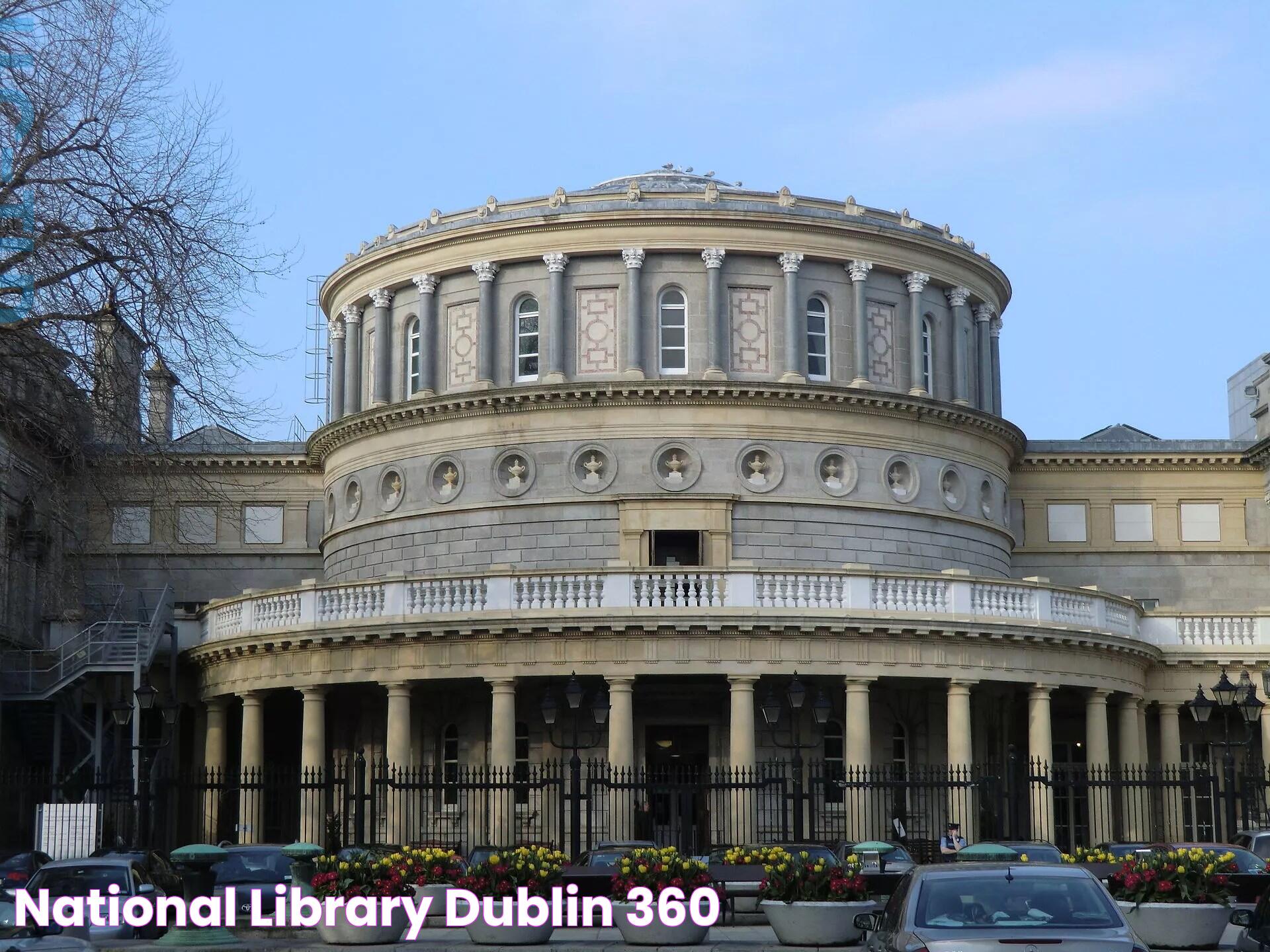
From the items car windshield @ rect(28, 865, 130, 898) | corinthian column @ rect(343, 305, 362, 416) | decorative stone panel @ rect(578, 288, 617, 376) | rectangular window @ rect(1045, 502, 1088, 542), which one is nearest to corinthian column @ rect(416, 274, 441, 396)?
corinthian column @ rect(343, 305, 362, 416)

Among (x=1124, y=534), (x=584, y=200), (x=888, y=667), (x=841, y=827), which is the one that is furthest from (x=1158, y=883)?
(x=1124, y=534)

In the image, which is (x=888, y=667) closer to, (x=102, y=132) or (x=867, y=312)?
(x=867, y=312)

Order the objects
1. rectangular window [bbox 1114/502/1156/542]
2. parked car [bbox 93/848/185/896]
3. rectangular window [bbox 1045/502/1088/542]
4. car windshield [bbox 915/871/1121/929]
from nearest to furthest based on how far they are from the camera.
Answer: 1. car windshield [bbox 915/871/1121/929]
2. parked car [bbox 93/848/185/896]
3. rectangular window [bbox 1045/502/1088/542]
4. rectangular window [bbox 1114/502/1156/542]

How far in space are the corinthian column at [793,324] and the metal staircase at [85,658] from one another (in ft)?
54.4

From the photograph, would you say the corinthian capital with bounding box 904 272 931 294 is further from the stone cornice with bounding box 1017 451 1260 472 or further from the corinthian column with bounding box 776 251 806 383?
the stone cornice with bounding box 1017 451 1260 472

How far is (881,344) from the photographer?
53.2 m

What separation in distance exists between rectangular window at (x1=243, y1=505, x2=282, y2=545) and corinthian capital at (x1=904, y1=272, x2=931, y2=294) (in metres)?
20.2

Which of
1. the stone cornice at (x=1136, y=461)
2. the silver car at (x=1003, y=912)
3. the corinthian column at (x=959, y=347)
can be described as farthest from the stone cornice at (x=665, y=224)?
the silver car at (x=1003, y=912)

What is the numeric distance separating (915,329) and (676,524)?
28.3 ft

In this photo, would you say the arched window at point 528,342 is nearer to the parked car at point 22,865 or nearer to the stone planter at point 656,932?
the parked car at point 22,865

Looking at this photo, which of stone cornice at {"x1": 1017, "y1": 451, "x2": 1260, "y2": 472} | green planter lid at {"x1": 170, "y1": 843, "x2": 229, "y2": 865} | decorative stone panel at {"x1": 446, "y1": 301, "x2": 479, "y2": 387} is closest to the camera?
green planter lid at {"x1": 170, "y1": 843, "x2": 229, "y2": 865}

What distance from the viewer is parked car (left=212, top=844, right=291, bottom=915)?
1153 inches

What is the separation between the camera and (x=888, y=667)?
4362cm

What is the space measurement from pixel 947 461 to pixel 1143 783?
1665 cm
